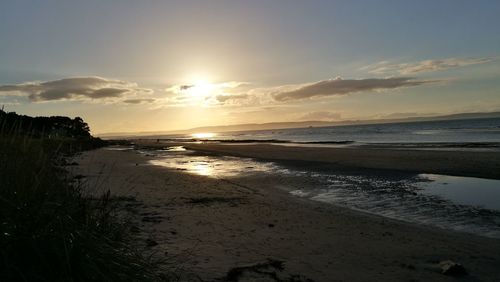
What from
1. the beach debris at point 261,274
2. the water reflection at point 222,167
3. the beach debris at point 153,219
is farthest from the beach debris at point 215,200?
the water reflection at point 222,167

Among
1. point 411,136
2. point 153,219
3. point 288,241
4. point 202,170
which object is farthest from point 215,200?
point 411,136

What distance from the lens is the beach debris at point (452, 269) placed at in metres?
6.21

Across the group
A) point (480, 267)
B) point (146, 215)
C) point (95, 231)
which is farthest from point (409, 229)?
point (95, 231)

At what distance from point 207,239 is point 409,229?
455 cm

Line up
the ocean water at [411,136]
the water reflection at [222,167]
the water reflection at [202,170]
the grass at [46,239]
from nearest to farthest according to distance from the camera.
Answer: the grass at [46,239] < the water reflection at [202,170] < the water reflection at [222,167] < the ocean water at [411,136]

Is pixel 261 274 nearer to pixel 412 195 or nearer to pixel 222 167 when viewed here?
pixel 412 195

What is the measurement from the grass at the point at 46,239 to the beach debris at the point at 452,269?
4.49m

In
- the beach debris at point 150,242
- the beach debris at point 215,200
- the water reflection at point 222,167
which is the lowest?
the water reflection at point 222,167

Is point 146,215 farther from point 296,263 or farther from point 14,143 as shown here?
point 14,143

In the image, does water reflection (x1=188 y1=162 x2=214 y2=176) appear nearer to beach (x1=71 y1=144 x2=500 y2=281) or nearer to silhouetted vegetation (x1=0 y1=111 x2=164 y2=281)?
beach (x1=71 y1=144 x2=500 y2=281)

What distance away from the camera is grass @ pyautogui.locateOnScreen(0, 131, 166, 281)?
9.55 feet

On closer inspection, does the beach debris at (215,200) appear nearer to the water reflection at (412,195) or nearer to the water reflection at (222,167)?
the water reflection at (412,195)

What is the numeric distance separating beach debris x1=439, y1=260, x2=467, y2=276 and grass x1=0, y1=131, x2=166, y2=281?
449cm

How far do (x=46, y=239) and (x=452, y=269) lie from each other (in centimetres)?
561
